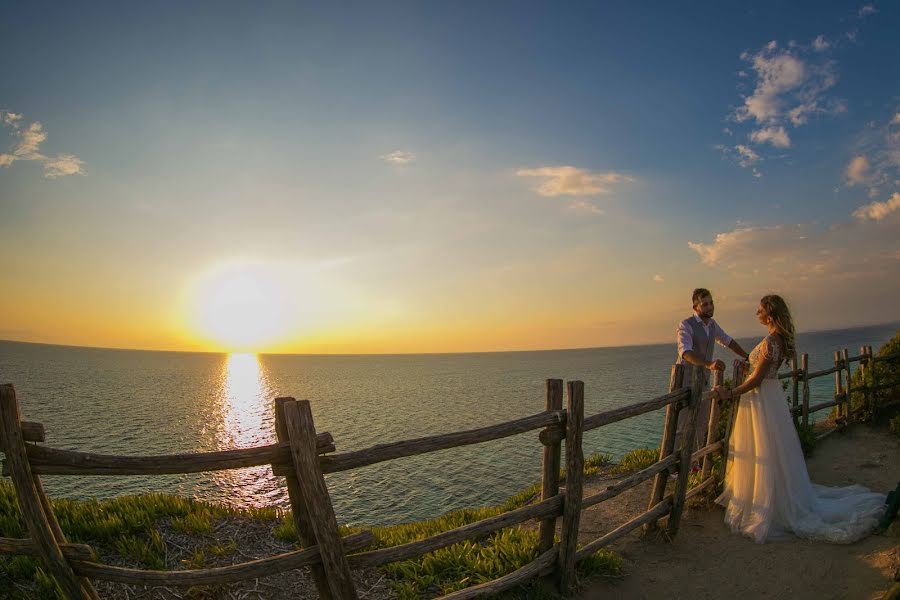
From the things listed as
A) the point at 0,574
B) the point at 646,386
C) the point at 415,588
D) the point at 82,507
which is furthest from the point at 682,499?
the point at 646,386

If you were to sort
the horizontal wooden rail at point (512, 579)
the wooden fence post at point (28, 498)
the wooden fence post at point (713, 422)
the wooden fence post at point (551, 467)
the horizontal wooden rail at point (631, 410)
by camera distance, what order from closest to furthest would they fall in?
the wooden fence post at point (28, 498) < the horizontal wooden rail at point (512, 579) < the wooden fence post at point (551, 467) < the horizontal wooden rail at point (631, 410) < the wooden fence post at point (713, 422)

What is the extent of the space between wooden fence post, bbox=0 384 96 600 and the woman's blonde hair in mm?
7867

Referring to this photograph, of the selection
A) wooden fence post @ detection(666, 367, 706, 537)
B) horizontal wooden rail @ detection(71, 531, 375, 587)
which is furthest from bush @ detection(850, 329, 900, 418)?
horizontal wooden rail @ detection(71, 531, 375, 587)

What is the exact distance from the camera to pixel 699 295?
7.80m

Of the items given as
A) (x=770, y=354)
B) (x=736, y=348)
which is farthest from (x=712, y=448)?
(x=770, y=354)

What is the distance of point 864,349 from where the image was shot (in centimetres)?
1187

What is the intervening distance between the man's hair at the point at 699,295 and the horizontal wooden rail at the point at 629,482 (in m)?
2.76

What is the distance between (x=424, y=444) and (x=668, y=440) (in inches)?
160

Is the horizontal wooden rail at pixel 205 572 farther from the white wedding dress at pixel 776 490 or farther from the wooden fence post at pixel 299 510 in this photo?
the white wedding dress at pixel 776 490

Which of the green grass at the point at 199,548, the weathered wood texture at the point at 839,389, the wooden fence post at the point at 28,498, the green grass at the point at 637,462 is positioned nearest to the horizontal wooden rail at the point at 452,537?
the green grass at the point at 199,548

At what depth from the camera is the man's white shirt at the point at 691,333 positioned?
7656 millimetres

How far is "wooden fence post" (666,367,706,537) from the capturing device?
6.38 m

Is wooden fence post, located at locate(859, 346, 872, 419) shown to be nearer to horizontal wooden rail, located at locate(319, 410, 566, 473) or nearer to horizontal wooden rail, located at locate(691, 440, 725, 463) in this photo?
horizontal wooden rail, located at locate(691, 440, 725, 463)

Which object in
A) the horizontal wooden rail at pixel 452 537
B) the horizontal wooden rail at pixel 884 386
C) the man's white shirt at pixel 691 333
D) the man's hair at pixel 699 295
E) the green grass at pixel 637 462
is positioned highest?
the man's hair at pixel 699 295
